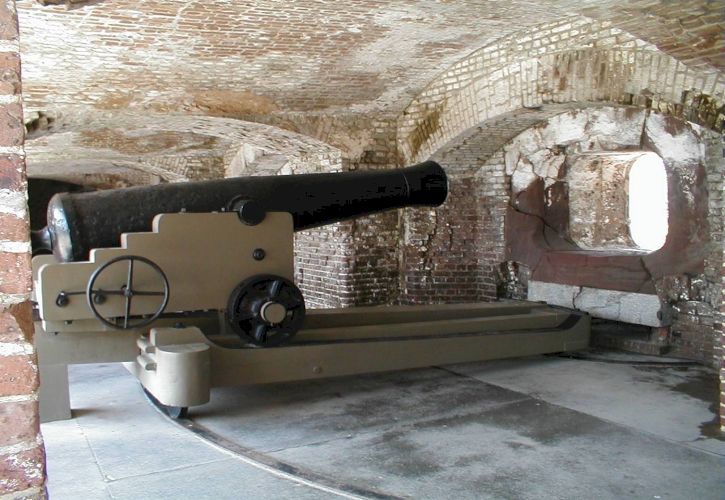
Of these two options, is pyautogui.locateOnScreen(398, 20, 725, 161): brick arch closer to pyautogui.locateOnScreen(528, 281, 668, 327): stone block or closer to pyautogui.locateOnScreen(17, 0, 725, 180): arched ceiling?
pyautogui.locateOnScreen(17, 0, 725, 180): arched ceiling

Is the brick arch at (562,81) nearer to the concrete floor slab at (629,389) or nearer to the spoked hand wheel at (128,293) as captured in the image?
the concrete floor slab at (629,389)

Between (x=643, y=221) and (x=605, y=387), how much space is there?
11.3ft

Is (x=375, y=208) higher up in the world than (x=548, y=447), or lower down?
higher up

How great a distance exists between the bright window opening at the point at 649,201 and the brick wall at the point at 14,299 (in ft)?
23.2

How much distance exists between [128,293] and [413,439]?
1847 millimetres

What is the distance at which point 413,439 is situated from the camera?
3.93m

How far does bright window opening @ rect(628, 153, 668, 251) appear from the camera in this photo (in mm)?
7586

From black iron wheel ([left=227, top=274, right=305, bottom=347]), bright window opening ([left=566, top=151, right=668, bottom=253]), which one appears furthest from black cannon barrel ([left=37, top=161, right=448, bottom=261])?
bright window opening ([left=566, top=151, right=668, bottom=253])

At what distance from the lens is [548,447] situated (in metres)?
3.75

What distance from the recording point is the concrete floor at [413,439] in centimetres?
327

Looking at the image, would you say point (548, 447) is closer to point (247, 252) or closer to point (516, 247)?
point (247, 252)

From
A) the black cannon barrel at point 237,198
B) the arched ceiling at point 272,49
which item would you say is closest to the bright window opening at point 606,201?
the arched ceiling at point 272,49

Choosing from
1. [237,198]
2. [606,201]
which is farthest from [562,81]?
[237,198]

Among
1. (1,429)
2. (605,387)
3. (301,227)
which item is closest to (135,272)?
(301,227)
